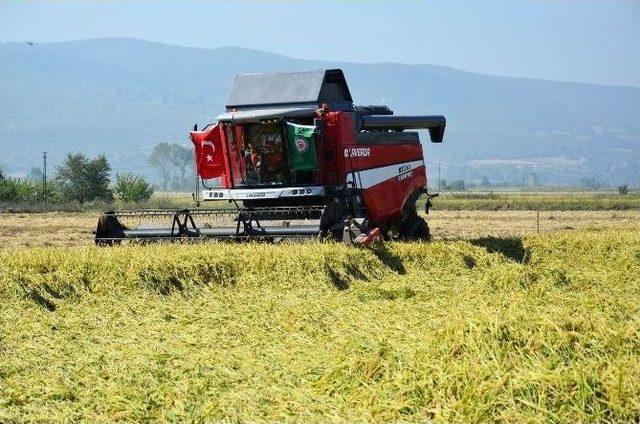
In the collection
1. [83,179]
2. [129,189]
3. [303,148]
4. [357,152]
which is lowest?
[129,189]

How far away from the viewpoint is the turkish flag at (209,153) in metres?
19.7

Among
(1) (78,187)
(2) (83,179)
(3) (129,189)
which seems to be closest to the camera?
(3) (129,189)

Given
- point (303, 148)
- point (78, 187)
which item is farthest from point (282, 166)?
point (78, 187)

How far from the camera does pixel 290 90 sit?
19.4m

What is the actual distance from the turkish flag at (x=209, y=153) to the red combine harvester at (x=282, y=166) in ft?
0.07

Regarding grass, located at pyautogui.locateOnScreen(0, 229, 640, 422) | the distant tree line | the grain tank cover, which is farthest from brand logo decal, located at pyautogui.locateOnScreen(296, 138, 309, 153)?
the distant tree line

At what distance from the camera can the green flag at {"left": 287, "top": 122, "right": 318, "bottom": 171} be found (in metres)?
18.6

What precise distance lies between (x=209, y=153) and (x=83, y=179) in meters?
54.1

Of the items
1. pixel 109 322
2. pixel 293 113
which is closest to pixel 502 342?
pixel 109 322

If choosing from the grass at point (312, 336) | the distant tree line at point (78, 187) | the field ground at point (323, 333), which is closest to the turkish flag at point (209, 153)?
the field ground at point (323, 333)

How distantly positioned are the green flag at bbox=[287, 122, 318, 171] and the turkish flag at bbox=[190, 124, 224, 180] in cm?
172

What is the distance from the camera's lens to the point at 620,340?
7.84 metres

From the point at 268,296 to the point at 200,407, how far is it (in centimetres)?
586

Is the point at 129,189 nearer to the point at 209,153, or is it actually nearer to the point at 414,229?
the point at 414,229
